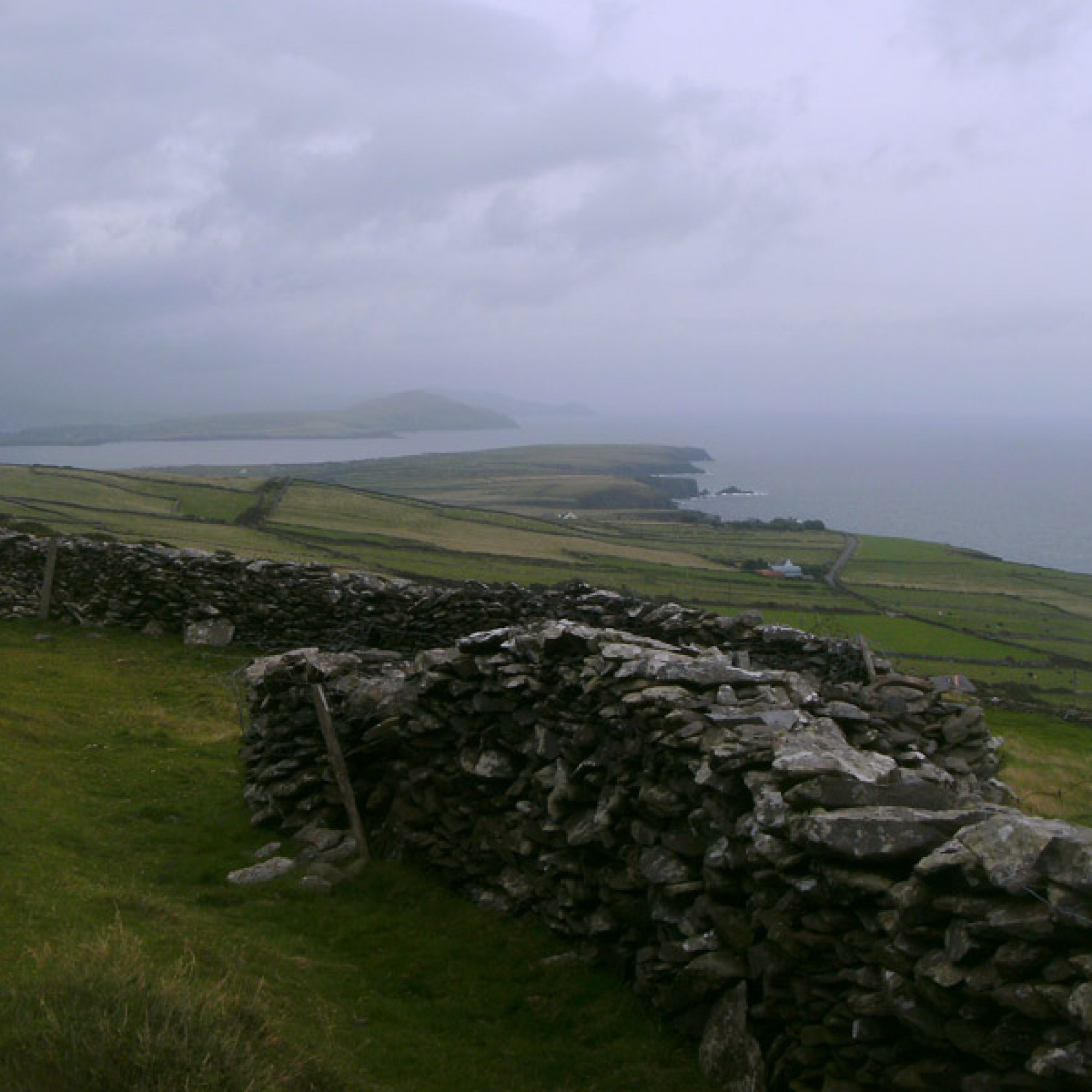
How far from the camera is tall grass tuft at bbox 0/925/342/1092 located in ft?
18.7

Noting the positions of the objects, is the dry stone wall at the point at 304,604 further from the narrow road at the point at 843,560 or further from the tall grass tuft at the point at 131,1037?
the narrow road at the point at 843,560

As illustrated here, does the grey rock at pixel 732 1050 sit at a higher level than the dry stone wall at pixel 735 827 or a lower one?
lower

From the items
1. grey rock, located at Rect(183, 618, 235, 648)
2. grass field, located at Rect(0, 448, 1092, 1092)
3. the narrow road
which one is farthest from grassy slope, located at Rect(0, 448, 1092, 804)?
→ grey rock, located at Rect(183, 618, 235, 648)

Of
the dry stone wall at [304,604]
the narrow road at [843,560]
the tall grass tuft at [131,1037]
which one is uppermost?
the dry stone wall at [304,604]

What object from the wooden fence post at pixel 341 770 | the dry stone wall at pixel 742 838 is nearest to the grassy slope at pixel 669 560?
the dry stone wall at pixel 742 838

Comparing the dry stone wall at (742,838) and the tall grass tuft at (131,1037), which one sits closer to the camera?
the tall grass tuft at (131,1037)

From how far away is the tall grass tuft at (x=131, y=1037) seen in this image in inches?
224

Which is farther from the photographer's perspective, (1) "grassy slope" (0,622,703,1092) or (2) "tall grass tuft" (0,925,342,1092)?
(1) "grassy slope" (0,622,703,1092)

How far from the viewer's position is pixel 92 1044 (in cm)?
578

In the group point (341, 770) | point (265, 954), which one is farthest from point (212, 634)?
point (265, 954)

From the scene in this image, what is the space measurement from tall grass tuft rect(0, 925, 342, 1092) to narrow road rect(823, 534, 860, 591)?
212 ft

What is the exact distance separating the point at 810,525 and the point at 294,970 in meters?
113

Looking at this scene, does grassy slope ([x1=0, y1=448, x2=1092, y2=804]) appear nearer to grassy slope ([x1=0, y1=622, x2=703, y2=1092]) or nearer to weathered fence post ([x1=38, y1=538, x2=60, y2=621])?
grassy slope ([x1=0, y1=622, x2=703, y2=1092])

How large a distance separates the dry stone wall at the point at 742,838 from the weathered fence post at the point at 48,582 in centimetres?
1229
